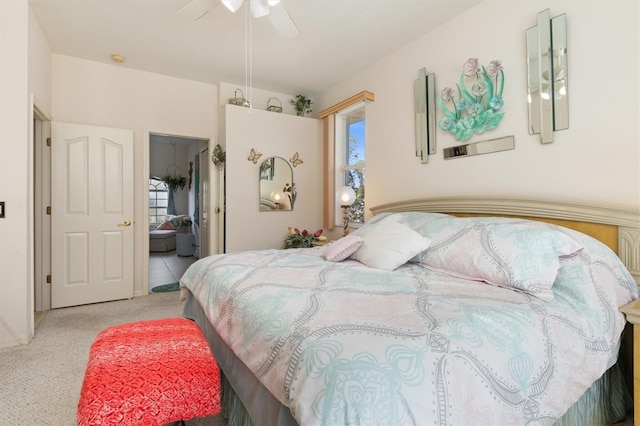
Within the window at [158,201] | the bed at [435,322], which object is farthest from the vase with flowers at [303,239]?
the window at [158,201]

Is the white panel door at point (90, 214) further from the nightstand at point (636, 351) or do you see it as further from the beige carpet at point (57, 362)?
the nightstand at point (636, 351)

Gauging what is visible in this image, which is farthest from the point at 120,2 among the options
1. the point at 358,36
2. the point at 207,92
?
the point at 358,36

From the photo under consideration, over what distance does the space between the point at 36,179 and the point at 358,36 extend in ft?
11.5

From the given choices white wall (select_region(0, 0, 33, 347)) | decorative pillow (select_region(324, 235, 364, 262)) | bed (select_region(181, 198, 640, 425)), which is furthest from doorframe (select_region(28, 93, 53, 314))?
decorative pillow (select_region(324, 235, 364, 262))

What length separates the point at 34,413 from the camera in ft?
5.54

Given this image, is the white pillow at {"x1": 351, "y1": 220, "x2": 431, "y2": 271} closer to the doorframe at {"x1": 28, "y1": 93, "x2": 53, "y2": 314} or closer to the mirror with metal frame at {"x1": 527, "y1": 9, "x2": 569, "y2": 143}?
the mirror with metal frame at {"x1": 527, "y1": 9, "x2": 569, "y2": 143}

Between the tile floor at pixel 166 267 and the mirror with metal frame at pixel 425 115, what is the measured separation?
3.76 meters

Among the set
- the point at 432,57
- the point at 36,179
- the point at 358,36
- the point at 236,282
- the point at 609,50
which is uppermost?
the point at 358,36

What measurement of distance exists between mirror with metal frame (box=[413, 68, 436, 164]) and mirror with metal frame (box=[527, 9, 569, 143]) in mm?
791

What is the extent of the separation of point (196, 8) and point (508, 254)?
2.38 m

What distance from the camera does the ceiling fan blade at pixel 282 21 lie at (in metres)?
2.12

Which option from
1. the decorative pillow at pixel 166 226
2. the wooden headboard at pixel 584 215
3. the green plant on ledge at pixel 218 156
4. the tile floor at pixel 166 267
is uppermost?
the green plant on ledge at pixel 218 156

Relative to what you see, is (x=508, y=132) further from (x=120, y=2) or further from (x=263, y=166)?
(x=120, y=2)

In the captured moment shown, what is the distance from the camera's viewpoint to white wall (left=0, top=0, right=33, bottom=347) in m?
2.46
